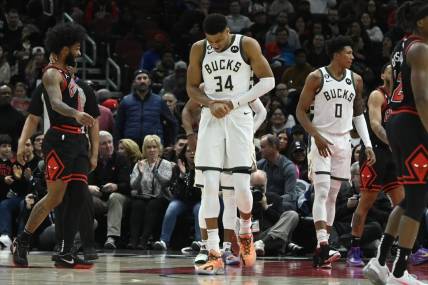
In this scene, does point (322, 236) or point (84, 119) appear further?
point (322, 236)

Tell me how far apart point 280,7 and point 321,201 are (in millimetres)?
12387

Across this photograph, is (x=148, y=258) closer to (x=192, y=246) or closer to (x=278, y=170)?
(x=192, y=246)

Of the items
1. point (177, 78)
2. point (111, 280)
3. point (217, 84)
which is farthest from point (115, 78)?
point (111, 280)

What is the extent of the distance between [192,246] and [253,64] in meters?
4.37

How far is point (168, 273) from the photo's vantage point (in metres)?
9.44

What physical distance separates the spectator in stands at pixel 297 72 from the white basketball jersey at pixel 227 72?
8.83 meters

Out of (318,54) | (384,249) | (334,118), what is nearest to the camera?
(384,249)

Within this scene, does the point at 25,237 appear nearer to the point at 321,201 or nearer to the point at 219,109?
the point at 219,109

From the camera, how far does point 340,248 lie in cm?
1307

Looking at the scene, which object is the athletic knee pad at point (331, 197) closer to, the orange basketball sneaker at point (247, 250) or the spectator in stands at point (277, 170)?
the orange basketball sneaker at point (247, 250)

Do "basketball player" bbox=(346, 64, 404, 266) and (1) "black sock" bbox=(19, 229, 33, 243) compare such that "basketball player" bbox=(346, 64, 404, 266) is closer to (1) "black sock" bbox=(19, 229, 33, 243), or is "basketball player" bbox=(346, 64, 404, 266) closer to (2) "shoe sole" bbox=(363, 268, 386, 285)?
(2) "shoe sole" bbox=(363, 268, 386, 285)

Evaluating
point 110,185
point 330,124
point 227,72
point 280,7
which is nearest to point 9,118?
point 110,185

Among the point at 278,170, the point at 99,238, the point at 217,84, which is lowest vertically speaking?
the point at 99,238

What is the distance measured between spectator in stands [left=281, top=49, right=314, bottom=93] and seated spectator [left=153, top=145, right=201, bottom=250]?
15.7 ft
